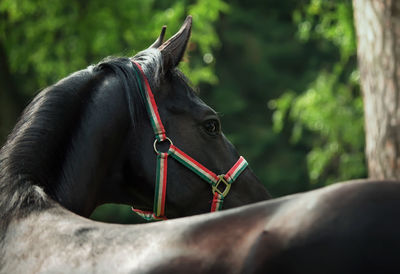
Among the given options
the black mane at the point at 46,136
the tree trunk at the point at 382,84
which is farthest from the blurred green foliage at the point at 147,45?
the black mane at the point at 46,136

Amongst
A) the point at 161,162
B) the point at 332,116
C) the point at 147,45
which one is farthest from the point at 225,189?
the point at 332,116

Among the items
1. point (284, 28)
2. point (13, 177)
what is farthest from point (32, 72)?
point (13, 177)

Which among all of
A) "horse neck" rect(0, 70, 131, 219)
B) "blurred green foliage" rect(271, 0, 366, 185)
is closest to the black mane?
"horse neck" rect(0, 70, 131, 219)

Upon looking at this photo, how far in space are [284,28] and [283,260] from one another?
1098 inches

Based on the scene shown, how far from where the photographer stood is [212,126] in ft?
11.8

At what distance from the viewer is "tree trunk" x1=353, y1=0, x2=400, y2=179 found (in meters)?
5.73

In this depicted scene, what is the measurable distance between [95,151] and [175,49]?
31.7 inches

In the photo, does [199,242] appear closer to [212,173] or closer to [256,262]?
[256,262]

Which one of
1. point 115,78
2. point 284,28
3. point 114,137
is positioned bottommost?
point 284,28

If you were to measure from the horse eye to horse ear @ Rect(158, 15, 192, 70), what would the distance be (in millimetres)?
350

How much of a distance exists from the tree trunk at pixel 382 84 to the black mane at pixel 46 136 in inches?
118

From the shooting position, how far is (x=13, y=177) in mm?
2775

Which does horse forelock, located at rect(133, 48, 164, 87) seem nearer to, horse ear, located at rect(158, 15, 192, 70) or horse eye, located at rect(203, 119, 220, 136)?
horse ear, located at rect(158, 15, 192, 70)

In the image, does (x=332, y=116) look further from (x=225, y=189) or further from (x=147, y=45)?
(x=225, y=189)
